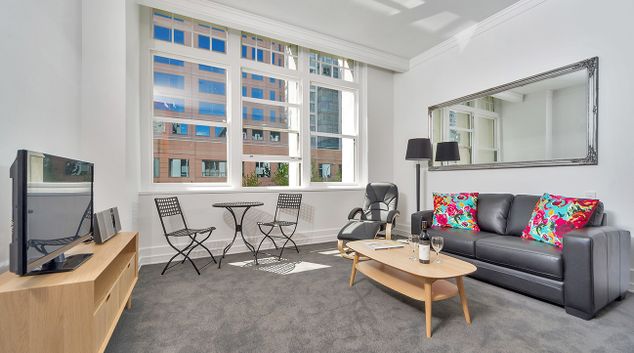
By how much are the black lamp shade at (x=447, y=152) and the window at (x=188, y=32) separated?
3636 mm

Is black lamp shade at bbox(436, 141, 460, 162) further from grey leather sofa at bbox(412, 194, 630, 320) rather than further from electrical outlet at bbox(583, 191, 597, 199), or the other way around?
electrical outlet at bbox(583, 191, 597, 199)

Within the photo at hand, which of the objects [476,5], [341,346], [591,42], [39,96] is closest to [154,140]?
[39,96]

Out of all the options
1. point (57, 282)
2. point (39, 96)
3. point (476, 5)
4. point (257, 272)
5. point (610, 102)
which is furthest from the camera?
point (476, 5)

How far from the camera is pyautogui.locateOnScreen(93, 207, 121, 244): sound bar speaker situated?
1.93 meters

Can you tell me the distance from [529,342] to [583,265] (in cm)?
78

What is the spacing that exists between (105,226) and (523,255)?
347cm

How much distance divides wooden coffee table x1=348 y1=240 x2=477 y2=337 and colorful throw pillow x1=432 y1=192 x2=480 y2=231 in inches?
46.1

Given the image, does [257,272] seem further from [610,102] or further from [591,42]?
[591,42]

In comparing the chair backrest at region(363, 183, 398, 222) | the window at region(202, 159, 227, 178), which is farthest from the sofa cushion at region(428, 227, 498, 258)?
the window at region(202, 159, 227, 178)

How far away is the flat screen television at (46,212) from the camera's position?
112 centimetres

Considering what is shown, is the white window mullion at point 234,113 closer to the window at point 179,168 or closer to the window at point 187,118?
the window at point 187,118

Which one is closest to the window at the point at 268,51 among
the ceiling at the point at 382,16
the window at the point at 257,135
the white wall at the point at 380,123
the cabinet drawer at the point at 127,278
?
the ceiling at the point at 382,16

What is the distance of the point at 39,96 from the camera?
1.84 meters

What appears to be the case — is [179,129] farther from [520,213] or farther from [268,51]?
[520,213]
